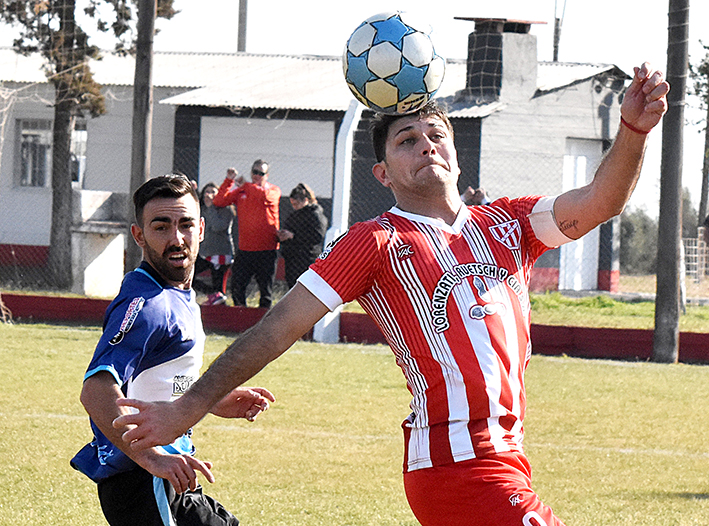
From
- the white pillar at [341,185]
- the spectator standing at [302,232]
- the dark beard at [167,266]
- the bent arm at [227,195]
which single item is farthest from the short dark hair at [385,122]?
the bent arm at [227,195]

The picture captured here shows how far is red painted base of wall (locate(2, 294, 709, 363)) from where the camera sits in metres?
12.8

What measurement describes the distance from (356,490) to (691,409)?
4.10m

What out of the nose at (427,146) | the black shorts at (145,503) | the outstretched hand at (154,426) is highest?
the nose at (427,146)

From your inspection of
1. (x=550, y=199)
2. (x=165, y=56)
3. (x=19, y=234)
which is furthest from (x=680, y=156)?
(x=165, y=56)

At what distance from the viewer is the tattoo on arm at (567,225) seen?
10.8 feet

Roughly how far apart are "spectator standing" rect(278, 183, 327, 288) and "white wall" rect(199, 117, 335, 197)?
6.77 m

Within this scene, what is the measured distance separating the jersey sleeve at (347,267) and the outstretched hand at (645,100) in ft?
2.60

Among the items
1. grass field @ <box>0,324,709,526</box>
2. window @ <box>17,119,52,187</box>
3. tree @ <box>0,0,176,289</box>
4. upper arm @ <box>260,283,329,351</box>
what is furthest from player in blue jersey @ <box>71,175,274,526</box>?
window @ <box>17,119,52,187</box>

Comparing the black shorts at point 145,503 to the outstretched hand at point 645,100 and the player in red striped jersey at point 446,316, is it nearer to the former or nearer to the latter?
the player in red striped jersey at point 446,316

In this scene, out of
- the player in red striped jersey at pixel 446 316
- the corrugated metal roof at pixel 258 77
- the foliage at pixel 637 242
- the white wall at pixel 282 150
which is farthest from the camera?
the foliage at pixel 637 242

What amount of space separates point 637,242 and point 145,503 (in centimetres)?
2823

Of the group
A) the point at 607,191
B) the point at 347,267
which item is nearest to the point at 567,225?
the point at 607,191

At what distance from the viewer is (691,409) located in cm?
901

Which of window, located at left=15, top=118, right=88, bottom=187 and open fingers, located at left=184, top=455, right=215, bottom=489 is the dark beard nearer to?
open fingers, located at left=184, top=455, right=215, bottom=489
